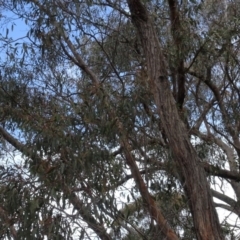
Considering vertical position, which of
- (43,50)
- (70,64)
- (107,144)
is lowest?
(107,144)

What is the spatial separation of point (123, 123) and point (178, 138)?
59 centimetres

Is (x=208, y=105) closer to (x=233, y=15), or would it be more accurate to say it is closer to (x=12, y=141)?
(x=233, y=15)

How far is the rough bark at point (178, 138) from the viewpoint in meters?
5.20

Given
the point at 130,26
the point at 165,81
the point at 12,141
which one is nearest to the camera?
the point at 165,81

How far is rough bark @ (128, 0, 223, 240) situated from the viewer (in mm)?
5203

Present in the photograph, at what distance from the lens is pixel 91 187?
4.82 meters

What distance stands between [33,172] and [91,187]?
0.50 m

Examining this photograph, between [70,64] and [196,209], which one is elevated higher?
[70,64]

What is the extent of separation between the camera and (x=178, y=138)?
5.50m

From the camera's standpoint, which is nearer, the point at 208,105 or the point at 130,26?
the point at 130,26

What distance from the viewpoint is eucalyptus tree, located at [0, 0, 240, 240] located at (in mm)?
4773

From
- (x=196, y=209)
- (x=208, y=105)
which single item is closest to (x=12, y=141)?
(x=196, y=209)

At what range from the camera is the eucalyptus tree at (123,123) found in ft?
15.7

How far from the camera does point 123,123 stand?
18.9 ft
